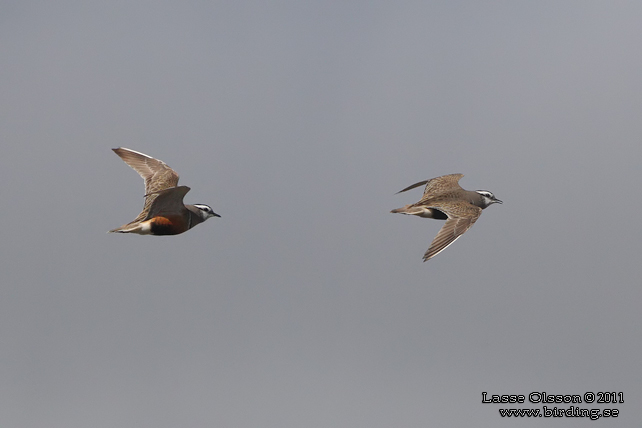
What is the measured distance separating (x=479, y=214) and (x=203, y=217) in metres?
10.2

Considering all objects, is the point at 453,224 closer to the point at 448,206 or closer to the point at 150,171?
the point at 448,206

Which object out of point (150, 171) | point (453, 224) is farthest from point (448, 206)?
point (150, 171)

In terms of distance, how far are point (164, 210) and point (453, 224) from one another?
10.2 metres

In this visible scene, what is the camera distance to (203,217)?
27672 mm

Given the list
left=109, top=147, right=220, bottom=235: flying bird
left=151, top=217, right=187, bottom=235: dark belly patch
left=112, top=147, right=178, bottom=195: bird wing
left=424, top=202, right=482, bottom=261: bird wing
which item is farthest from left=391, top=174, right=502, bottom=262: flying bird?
left=112, top=147, right=178, bottom=195: bird wing

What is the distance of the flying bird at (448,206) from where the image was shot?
26.4 m

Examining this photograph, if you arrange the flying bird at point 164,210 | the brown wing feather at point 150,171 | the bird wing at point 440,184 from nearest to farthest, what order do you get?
the flying bird at point 164,210 → the brown wing feather at point 150,171 → the bird wing at point 440,184

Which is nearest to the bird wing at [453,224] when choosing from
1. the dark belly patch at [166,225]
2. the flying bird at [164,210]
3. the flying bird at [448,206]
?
the flying bird at [448,206]

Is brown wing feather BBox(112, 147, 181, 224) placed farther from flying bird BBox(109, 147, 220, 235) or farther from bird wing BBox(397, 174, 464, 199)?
bird wing BBox(397, 174, 464, 199)

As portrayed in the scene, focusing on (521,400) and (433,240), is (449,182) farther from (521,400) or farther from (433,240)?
(521,400)

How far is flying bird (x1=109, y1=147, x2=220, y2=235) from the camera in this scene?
25.1m

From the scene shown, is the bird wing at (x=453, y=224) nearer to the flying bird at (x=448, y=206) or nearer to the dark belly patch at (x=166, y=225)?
the flying bird at (x=448, y=206)

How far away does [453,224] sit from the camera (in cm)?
2730

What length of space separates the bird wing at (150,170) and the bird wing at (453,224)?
33.2ft
